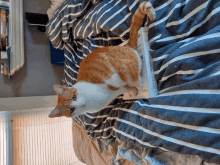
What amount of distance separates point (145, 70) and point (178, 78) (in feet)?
0.46

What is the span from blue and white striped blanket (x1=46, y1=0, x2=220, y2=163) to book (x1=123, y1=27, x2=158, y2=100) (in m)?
0.02

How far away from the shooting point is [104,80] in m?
0.61

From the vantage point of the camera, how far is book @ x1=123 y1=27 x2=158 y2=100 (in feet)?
1.85

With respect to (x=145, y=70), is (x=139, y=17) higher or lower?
higher

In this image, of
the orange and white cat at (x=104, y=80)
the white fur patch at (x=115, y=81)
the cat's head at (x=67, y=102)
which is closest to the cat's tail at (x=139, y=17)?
the orange and white cat at (x=104, y=80)

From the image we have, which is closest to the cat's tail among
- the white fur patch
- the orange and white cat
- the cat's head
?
the orange and white cat

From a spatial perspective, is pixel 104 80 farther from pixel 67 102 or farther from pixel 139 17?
pixel 139 17

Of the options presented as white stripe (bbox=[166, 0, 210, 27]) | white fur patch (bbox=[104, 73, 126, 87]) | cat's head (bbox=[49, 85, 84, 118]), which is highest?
white stripe (bbox=[166, 0, 210, 27])

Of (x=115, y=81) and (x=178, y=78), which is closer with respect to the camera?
(x=178, y=78)

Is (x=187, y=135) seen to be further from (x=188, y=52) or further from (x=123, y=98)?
(x=123, y=98)

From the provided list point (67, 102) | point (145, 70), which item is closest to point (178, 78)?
point (145, 70)

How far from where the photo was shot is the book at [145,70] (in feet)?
1.85

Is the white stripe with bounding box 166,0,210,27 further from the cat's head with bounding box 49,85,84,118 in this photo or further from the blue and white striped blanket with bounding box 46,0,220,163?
the cat's head with bounding box 49,85,84,118

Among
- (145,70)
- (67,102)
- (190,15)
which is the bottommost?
(67,102)
